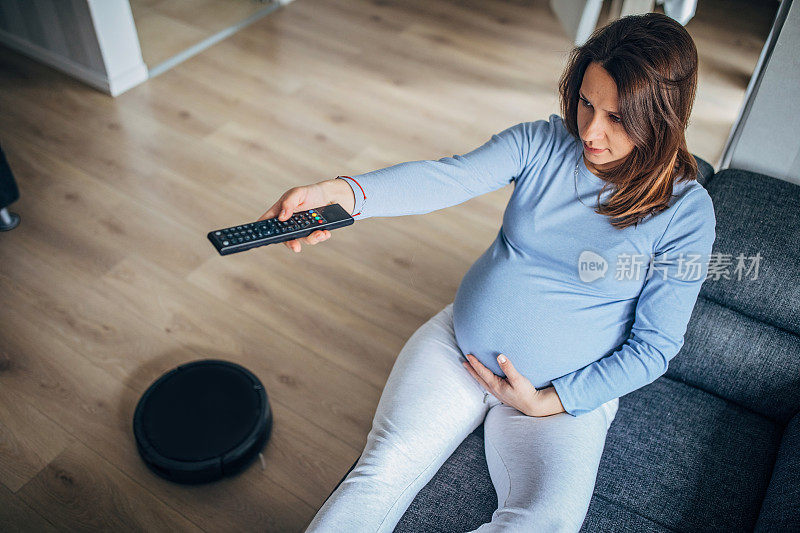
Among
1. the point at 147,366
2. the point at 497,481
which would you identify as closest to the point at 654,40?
the point at 497,481

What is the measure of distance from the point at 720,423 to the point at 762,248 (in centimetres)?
34

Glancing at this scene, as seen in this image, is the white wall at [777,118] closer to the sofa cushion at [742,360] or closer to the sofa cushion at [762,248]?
the sofa cushion at [762,248]

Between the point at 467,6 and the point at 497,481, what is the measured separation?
8.80 ft

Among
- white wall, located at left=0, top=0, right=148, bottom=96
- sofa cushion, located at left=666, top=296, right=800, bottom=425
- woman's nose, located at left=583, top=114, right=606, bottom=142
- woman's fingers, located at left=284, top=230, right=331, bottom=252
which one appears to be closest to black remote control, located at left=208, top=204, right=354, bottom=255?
woman's fingers, located at left=284, top=230, right=331, bottom=252

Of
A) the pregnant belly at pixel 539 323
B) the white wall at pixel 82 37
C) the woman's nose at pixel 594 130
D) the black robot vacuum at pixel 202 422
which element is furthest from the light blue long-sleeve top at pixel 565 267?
the white wall at pixel 82 37

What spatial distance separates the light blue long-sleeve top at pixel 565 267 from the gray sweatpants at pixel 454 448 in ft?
0.20

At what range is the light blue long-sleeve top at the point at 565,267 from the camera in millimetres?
1096

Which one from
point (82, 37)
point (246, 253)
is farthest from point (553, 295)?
point (82, 37)

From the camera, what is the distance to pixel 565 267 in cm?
115

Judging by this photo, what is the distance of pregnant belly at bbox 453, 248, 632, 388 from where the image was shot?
1.14 meters

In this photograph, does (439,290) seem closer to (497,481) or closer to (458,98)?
(497,481)

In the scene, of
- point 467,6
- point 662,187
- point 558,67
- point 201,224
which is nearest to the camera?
point 662,187

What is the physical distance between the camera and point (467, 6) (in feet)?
10.5

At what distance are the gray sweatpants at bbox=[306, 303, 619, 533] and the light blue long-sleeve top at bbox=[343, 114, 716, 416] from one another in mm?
60
